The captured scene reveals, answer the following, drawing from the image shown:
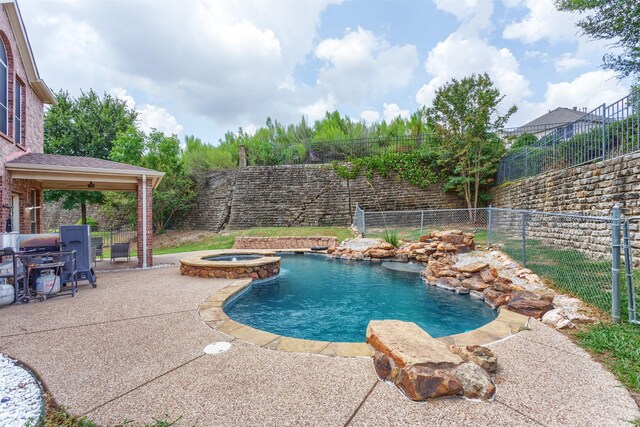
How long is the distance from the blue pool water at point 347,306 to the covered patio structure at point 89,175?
3.77 m

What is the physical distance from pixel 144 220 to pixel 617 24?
15.6 m

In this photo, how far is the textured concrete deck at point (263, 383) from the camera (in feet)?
5.89

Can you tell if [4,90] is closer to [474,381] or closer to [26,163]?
[26,163]

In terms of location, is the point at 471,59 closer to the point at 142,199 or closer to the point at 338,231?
the point at 338,231

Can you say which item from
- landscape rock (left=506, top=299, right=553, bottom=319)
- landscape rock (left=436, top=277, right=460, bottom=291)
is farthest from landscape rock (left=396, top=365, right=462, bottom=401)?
landscape rock (left=436, top=277, right=460, bottom=291)

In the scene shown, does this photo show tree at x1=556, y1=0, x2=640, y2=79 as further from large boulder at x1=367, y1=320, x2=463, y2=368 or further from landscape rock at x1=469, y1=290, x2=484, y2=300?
large boulder at x1=367, y1=320, x2=463, y2=368

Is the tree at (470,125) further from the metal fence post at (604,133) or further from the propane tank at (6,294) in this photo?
the propane tank at (6,294)

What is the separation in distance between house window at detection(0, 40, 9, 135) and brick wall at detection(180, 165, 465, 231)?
32.6 ft

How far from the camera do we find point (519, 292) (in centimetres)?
426

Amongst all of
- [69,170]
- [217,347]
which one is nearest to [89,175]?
[69,170]

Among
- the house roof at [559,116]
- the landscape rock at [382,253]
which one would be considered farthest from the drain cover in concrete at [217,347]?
the house roof at [559,116]

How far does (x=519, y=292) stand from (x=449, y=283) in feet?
6.07

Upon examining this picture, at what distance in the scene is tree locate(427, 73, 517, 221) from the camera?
12.3m

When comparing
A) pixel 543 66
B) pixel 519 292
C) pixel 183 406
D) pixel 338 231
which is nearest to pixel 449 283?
pixel 519 292
